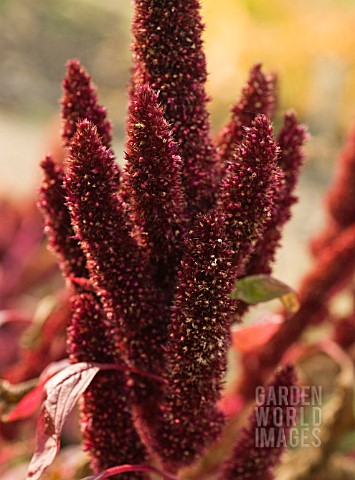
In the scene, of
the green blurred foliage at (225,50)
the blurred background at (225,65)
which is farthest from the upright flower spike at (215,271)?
the green blurred foliage at (225,50)

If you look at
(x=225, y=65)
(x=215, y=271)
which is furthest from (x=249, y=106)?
(x=225, y=65)

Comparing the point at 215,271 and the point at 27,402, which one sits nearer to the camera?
the point at 215,271

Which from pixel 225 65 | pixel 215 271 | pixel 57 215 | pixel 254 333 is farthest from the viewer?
pixel 225 65

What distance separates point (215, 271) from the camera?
0.48 m

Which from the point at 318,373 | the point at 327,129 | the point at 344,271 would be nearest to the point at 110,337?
the point at 344,271

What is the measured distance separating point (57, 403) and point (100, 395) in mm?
39

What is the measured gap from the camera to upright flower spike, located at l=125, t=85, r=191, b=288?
0.47 m

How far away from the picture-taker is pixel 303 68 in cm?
278

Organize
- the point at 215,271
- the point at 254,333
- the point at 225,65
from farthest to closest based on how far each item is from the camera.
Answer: the point at 225,65
the point at 254,333
the point at 215,271

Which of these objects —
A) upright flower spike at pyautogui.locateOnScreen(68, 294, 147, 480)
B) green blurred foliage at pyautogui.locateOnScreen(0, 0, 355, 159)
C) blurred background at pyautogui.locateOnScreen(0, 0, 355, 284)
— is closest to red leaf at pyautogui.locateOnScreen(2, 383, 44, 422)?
upright flower spike at pyautogui.locateOnScreen(68, 294, 147, 480)

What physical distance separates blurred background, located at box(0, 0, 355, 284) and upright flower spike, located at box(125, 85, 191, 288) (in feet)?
5.00

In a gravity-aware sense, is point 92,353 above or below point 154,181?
below

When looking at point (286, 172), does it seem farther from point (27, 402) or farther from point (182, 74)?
point (27, 402)

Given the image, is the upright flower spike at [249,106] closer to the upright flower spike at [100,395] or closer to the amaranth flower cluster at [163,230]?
the amaranth flower cluster at [163,230]
